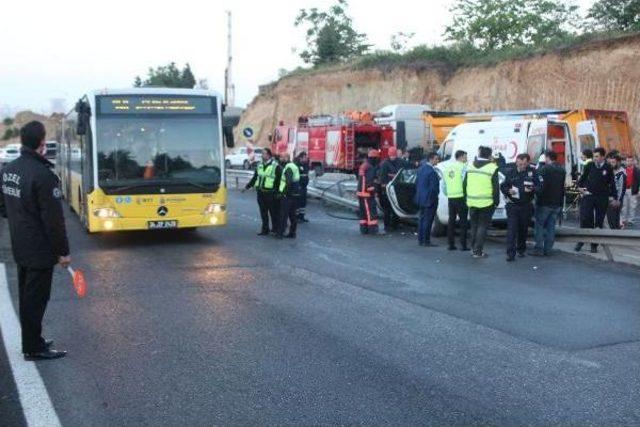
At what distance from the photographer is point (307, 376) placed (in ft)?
19.2

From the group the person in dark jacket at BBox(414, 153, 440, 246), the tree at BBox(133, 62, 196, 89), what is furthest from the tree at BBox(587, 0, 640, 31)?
the tree at BBox(133, 62, 196, 89)

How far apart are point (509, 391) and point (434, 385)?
1.78 feet

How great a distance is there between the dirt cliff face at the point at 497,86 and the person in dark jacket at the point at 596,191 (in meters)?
16.8

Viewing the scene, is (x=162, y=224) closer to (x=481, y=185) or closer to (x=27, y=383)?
(x=481, y=185)

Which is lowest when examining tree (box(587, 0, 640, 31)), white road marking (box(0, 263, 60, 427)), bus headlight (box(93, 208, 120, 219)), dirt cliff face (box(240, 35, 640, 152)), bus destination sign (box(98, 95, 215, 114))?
white road marking (box(0, 263, 60, 427))

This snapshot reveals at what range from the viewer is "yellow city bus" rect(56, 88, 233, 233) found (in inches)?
510

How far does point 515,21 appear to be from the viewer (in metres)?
47.5

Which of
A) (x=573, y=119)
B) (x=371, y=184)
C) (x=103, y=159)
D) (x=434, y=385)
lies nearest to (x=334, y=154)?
(x=573, y=119)

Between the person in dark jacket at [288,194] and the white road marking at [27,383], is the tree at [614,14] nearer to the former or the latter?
the person in dark jacket at [288,194]

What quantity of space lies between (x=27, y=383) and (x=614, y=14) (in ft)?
129

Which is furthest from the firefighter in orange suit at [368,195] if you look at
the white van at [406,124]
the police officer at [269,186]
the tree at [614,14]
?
the tree at [614,14]

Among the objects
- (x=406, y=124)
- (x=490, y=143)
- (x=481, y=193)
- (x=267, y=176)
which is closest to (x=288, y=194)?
(x=267, y=176)

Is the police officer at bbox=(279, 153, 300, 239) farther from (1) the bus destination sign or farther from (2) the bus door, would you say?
(2) the bus door

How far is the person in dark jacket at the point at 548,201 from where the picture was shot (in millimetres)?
12508
